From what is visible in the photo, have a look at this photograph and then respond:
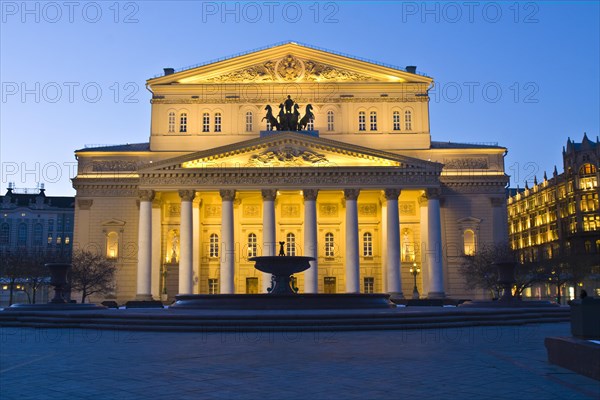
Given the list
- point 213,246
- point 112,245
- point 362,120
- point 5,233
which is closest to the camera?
point 112,245

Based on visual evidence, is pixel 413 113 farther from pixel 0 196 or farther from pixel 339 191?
pixel 0 196

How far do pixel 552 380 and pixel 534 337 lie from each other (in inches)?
333

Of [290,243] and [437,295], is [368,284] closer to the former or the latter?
[437,295]

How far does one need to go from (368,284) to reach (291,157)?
1393cm

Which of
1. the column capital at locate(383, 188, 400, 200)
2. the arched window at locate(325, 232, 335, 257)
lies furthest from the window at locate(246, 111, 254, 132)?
the column capital at locate(383, 188, 400, 200)

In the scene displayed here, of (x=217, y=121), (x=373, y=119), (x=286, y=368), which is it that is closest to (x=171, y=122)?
(x=217, y=121)

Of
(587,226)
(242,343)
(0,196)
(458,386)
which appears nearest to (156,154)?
(242,343)

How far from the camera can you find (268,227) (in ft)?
164

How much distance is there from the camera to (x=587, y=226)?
3553 inches

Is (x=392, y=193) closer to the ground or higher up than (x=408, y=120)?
closer to the ground

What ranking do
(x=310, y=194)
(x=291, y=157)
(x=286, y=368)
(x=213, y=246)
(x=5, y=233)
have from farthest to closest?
(x=5, y=233), (x=213, y=246), (x=291, y=157), (x=310, y=194), (x=286, y=368)

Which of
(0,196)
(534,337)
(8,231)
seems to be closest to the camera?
(534,337)

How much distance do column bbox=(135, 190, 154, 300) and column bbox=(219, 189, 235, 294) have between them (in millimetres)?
5944

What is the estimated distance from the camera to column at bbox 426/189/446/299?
5156 cm
